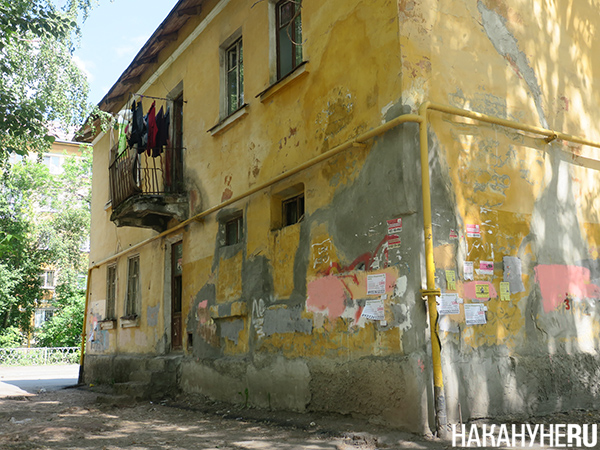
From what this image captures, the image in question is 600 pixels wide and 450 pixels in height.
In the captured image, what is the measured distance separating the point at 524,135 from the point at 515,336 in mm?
2330

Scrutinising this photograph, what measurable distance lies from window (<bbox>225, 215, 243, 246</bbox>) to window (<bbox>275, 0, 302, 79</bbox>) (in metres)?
2.27

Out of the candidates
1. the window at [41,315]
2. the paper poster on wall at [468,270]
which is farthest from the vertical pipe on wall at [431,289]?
the window at [41,315]

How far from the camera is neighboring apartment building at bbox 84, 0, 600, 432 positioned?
229 inches

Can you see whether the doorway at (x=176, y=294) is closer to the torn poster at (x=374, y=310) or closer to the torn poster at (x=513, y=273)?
the torn poster at (x=374, y=310)

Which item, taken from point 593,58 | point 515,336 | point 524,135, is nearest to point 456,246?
point 515,336

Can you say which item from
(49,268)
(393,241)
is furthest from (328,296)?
(49,268)

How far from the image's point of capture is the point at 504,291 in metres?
6.15

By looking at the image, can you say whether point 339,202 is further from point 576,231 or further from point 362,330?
point 576,231

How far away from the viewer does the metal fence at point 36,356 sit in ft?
83.5

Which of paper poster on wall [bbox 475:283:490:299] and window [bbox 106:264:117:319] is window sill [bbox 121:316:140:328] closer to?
window [bbox 106:264:117:319]

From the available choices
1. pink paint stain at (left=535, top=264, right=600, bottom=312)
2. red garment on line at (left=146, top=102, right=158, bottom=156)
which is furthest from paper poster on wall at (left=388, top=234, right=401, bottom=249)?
red garment on line at (left=146, top=102, right=158, bottom=156)

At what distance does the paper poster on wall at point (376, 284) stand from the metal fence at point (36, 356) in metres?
23.2

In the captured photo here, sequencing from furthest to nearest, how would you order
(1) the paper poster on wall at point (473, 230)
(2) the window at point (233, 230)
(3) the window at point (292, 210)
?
(2) the window at point (233, 230) → (3) the window at point (292, 210) → (1) the paper poster on wall at point (473, 230)

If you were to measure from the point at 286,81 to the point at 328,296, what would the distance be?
2.99 metres
